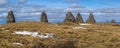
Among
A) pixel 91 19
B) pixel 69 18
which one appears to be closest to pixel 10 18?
pixel 69 18

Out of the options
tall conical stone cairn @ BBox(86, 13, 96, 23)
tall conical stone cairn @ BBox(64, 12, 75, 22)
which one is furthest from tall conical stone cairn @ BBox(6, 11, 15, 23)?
tall conical stone cairn @ BBox(86, 13, 96, 23)

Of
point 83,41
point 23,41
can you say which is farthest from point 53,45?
point 83,41

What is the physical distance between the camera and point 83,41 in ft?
109

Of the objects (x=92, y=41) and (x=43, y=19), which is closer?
(x=92, y=41)

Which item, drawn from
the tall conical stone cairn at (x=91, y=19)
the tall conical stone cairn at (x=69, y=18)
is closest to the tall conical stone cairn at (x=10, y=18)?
the tall conical stone cairn at (x=69, y=18)

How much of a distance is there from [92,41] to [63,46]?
562 centimetres

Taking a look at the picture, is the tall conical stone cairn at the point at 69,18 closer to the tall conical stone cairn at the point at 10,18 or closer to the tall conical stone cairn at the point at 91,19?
the tall conical stone cairn at the point at 10,18

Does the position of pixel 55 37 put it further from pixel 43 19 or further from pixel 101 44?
pixel 43 19

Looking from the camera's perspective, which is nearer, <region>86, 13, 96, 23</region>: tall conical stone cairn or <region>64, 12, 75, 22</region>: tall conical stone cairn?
<region>64, 12, 75, 22</region>: tall conical stone cairn

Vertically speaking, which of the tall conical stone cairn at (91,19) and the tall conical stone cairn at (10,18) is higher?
the tall conical stone cairn at (10,18)

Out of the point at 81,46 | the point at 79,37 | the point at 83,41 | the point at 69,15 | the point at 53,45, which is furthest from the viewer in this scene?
the point at 69,15

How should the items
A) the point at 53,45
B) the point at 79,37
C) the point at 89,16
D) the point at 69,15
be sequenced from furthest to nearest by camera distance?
1. the point at 89,16
2. the point at 69,15
3. the point at 79,37
4. the point at 53,45

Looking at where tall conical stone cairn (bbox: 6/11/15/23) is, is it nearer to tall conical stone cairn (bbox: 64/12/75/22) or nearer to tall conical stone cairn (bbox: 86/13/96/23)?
tall conical stone cairn (bbox: 64/12/75/22)

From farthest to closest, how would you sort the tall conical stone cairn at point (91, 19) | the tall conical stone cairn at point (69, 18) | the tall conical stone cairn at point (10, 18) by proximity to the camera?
the tall conical stone cairn at point (91, 19)
the tall conical stone cairn at point (69, 18)
the tall conical stone cairn at point (10, 18)
